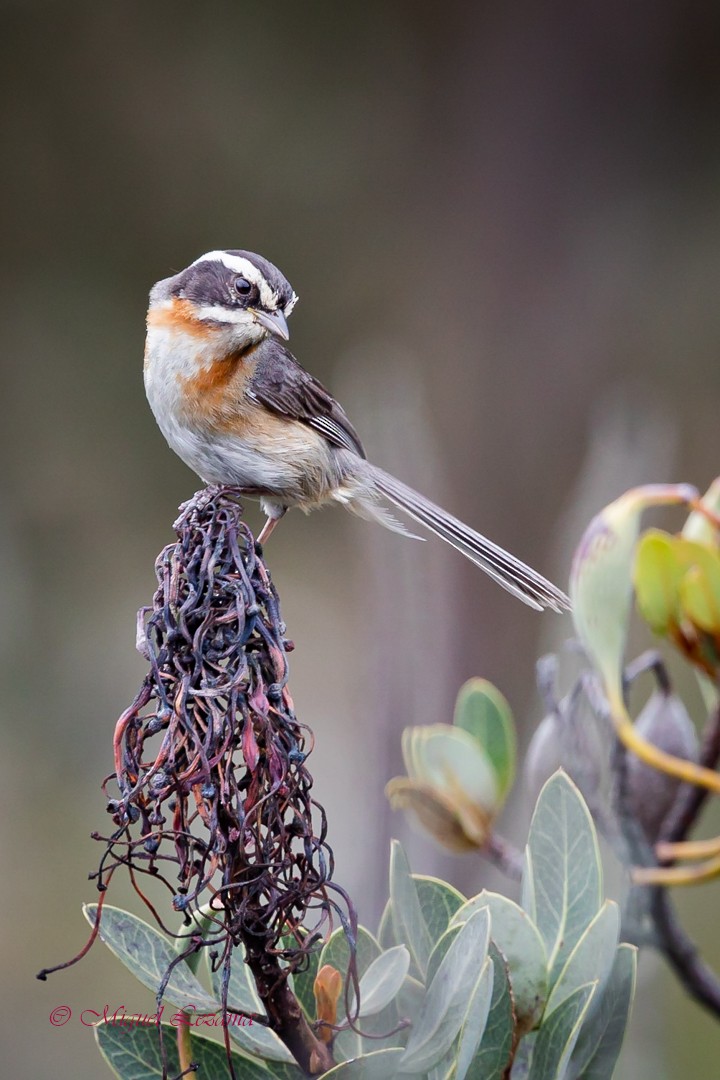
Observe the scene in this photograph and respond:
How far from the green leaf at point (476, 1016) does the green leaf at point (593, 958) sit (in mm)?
75

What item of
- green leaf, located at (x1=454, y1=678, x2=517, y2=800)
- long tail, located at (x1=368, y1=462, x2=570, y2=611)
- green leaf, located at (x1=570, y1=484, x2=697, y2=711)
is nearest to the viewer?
green leaf, located at (x1=570, y1=484, x2=697, y2=711)

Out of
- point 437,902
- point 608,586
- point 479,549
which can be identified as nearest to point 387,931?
point 437,902

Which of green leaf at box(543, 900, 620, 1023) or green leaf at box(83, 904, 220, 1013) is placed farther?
green leaf at box(83, 904, 220, 1013)

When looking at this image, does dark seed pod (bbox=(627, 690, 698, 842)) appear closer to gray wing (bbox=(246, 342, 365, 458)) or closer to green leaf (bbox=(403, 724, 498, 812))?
green leaf (bbox=(403, 724, 498, 812))

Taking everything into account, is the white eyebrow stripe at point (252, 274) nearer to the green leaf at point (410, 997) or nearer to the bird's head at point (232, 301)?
the bird's head at point (232, 301)

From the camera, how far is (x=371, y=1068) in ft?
2.76

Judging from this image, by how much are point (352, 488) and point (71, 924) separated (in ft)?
8.17

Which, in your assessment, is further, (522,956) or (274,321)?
(274,321)

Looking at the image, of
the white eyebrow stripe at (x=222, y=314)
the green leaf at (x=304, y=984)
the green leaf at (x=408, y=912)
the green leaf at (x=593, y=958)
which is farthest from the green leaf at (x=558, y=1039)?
the white eyebrow stripe at (x=222, y=314)

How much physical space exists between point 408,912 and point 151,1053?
237mm

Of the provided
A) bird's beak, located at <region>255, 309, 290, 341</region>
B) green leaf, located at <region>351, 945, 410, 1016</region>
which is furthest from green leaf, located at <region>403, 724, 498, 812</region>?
bird's beak, located at <region>255, 309, 290, 341</region>

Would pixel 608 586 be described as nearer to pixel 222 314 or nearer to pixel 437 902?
pixel 437 902

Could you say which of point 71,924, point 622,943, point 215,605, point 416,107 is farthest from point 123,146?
point 622,943

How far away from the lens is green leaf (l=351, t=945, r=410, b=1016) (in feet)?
2.83
